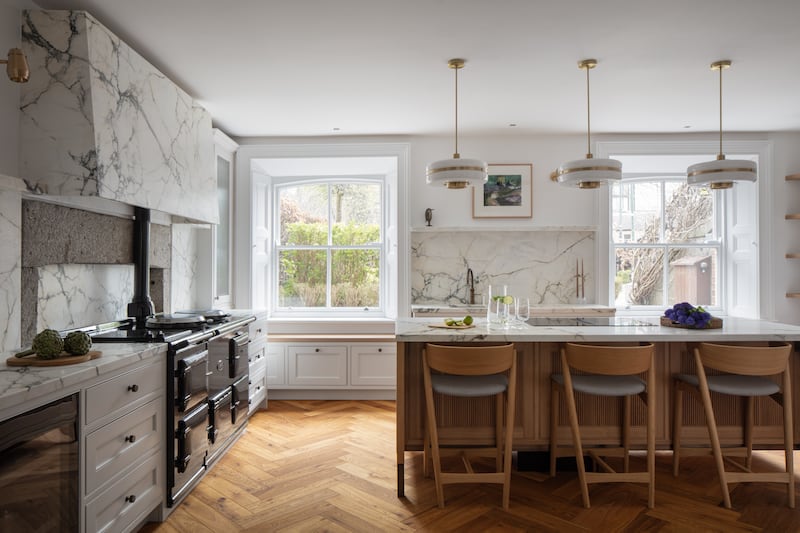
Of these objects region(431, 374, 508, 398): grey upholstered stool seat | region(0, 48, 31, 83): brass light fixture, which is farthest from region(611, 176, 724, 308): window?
region(0, 48, 31, 83): brass light fixture

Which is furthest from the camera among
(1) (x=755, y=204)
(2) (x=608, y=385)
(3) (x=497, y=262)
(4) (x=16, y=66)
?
(3) (x=497, y=262)

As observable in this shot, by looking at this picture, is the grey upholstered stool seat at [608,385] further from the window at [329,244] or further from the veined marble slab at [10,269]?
the window at [329,244]

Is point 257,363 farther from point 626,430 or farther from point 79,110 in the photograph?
point 626,430

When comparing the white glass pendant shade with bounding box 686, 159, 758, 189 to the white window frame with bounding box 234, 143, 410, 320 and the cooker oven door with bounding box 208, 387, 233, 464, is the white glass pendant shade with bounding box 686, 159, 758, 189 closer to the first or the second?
the white window frame with bounding box 234, 143, 410, 320

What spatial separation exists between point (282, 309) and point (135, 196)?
9.49 feet

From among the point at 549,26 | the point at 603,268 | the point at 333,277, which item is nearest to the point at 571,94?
the point at 549,26

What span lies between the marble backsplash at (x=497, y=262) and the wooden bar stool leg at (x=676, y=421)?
2033 mm

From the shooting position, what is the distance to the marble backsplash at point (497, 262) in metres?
4.96

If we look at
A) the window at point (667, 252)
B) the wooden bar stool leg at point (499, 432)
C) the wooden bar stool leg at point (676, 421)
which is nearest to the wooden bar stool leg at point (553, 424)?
the wooden bar stool leg at point (499, 432)

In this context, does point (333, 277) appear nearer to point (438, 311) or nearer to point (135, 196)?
point (438, 311)

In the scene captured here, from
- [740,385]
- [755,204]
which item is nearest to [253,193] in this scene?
[740,385]

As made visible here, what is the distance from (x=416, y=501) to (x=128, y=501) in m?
1.46

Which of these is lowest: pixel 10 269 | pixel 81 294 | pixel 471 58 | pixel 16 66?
pixel 81 294

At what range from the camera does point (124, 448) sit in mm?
2133
